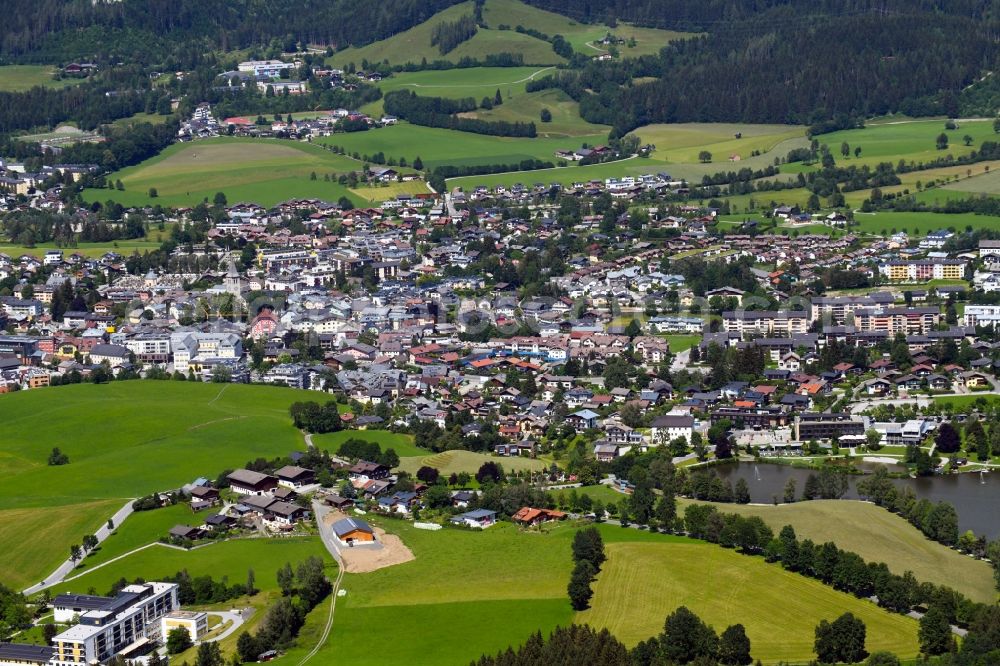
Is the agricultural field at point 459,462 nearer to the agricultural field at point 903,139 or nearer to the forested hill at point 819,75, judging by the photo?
the agricultural field at point 903,139

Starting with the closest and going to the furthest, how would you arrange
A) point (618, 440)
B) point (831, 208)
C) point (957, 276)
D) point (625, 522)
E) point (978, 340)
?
point (625, 522)
point (618, 440)
point (978, 340)
point (957, 276)
point (831, 208)

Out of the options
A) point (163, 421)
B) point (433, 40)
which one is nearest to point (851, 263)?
point (163, 421)

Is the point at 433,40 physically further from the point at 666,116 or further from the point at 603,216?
the point at 603,216

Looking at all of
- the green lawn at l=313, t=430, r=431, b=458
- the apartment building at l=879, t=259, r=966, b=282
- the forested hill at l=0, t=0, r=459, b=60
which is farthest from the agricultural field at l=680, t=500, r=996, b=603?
the forested hill at l=0, t=0, r=459, b=60

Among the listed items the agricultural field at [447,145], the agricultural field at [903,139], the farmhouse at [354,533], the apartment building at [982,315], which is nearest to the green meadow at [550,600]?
the farmhouse at [354,533]

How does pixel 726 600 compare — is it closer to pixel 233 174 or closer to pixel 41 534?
pixel 41 534

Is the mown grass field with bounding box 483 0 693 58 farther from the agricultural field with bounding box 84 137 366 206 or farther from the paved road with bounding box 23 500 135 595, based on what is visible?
the paved road with bounding box 23 500 135 595
